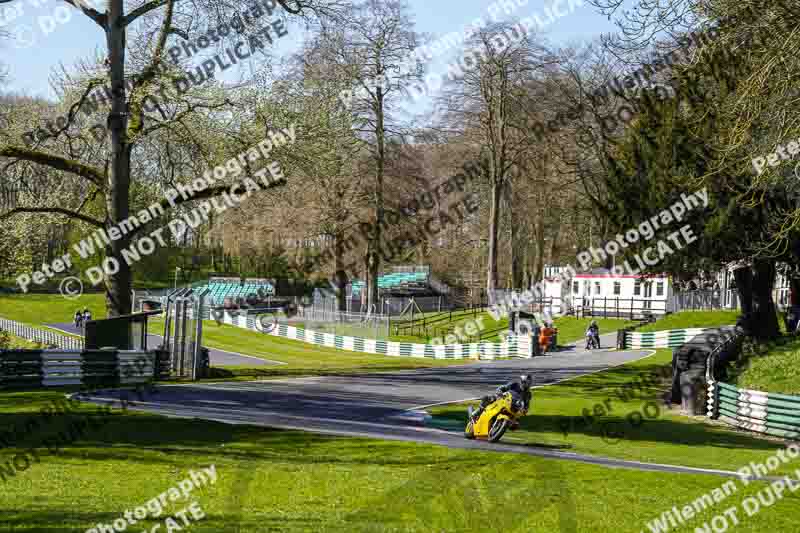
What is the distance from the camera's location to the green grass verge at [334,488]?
8820 mm

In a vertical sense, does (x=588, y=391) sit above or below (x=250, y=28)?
below

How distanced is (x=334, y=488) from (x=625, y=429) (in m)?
10.6

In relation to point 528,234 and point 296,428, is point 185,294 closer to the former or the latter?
point 296,428

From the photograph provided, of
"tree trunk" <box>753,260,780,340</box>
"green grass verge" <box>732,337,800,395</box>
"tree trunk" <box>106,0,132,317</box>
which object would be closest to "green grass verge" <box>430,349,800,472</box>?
"green grass verge" <box>732,337,800,395</box>

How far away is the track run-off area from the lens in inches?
587

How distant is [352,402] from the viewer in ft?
67.1

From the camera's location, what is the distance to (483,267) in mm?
71250

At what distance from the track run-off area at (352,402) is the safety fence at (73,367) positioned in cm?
120

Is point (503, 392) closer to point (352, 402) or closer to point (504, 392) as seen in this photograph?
point (504, 392)

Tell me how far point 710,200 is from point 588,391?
8.33 m

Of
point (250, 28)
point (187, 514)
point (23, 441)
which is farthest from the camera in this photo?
point (250, 28)

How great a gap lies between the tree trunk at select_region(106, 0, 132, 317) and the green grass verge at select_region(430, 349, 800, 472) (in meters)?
9.45

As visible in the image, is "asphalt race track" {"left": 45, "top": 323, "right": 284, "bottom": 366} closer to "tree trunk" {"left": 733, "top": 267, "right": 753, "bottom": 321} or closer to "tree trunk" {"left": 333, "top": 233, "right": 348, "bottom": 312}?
"tree trunk" {"left": 333, "top": 233, "right": 348, "bottom": 312}

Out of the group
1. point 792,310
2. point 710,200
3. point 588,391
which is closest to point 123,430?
point 588,391
